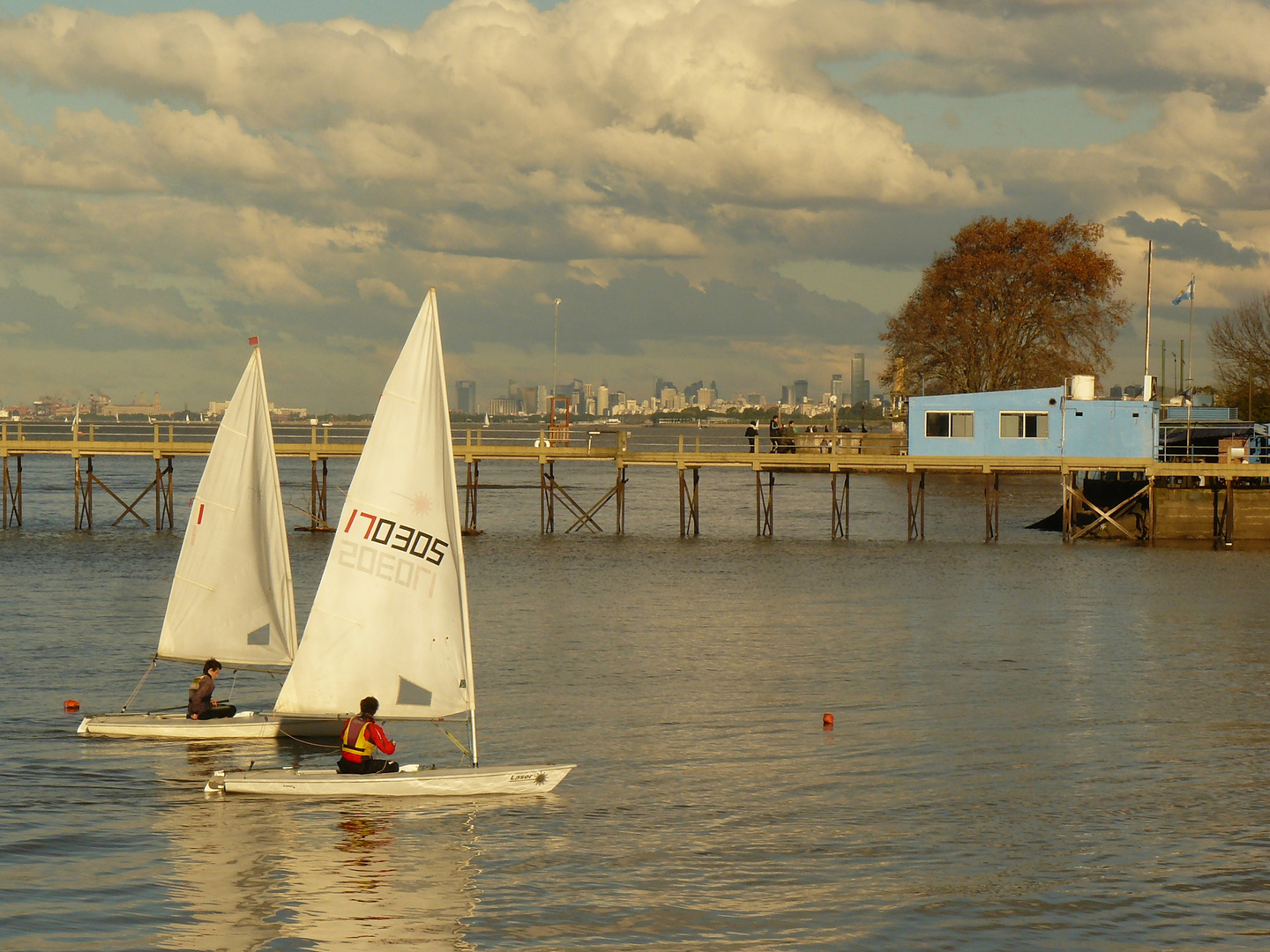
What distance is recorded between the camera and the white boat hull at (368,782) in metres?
20.5

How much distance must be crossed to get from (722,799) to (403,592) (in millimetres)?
5968

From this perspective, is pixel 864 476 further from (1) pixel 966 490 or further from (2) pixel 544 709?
(2) pixel 544 709

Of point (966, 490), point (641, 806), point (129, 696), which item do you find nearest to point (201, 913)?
point (641, 806)

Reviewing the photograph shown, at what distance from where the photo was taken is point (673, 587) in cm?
4659

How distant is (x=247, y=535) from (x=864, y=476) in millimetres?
124944

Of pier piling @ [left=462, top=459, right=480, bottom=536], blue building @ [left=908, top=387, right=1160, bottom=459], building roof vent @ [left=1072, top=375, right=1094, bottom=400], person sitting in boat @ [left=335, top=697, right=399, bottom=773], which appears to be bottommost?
person sitting in boat @ [left=335, top=697, right=399, bottom=773]

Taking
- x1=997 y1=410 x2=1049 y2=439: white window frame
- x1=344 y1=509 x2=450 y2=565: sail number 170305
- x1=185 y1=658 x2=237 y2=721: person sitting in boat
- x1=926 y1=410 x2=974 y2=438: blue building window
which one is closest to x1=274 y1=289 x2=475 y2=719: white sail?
x1=344 y1=509 x2=450 y2=565: sail number 170305

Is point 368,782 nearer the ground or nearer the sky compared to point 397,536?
nearer the ground

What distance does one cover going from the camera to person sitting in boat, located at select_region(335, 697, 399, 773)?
810 inches

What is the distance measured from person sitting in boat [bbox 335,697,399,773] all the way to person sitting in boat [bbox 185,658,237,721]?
456 centimetres

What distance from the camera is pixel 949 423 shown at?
62.4 meters

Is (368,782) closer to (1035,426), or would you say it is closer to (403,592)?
(403,592)

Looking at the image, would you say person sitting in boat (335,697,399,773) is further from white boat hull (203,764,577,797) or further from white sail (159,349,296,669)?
white sail (159,349,296,669)

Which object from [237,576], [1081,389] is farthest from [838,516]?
[237,576]
